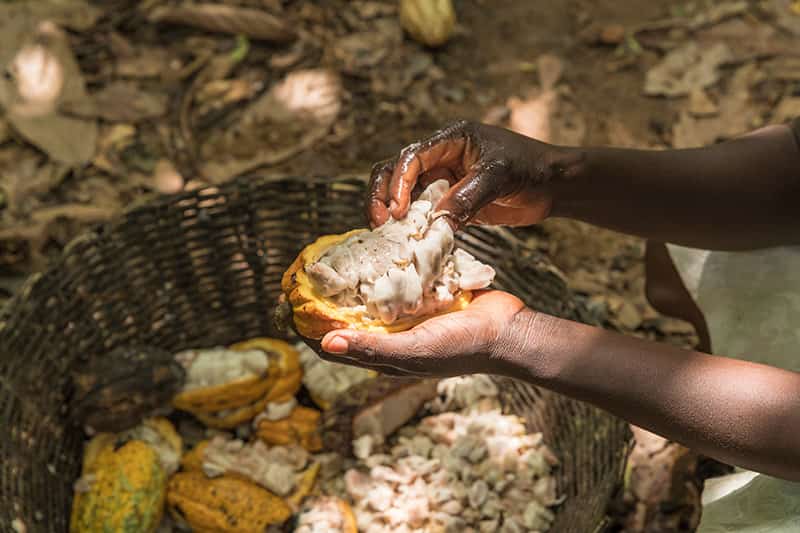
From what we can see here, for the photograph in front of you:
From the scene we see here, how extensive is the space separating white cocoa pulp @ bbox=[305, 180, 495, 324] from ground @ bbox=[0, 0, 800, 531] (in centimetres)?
112

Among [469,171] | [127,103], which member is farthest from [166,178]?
[469,171]

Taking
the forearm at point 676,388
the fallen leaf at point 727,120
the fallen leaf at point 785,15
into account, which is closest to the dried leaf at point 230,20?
the fallen leaf at point 727,120

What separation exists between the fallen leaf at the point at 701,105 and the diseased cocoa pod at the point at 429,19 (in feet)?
3.25

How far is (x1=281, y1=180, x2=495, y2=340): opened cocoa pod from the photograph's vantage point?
1306 millimetres

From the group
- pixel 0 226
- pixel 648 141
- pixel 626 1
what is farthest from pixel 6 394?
pixel 626 1

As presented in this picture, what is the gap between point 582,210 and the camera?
5.64 feet

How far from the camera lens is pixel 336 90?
295 centimetres

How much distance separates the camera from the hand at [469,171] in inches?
56.2

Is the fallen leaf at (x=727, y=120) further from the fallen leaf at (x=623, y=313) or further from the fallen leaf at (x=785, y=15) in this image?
the fallen leaf at (x=623, y=313)

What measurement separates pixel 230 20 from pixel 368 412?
1.84m

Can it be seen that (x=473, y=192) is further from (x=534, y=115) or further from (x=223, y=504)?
(x=534, y=115)

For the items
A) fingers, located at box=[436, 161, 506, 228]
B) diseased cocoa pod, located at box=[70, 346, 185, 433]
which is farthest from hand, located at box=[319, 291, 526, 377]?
diseased cocoa pod, located at box=[70, 346, 185, 433]

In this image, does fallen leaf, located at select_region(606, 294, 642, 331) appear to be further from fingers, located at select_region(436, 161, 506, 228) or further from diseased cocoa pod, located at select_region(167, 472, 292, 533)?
diseased cocoa pod, located at select_region(167, 472, 292, 533)

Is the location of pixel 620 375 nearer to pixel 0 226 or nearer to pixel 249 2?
pixel 0 226
